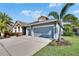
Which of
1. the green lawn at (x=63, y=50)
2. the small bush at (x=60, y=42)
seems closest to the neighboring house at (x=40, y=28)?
the small bush at (x=60, y=42)

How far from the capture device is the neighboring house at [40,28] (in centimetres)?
425

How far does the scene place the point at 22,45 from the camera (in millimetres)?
4246

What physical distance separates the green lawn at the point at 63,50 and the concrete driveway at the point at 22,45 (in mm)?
121

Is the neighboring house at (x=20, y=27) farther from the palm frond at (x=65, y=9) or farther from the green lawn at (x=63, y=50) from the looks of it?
the palm frond at (x=65, y=9)

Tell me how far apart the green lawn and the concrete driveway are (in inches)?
4.8

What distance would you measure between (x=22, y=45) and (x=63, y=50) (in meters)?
0.90

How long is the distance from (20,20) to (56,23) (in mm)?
792

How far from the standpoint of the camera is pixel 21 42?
14.1ft

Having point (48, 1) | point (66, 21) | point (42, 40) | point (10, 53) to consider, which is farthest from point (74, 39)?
point (10, 53)

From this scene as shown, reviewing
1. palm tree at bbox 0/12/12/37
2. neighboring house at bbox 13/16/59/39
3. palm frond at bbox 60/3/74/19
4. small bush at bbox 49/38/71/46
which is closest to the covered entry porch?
neighboring house at bbox 13/16/59/39

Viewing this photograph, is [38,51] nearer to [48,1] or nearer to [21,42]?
[21,42]

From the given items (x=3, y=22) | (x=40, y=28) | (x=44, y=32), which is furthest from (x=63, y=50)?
(x=3, y=22)

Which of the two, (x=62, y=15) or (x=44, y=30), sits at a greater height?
(x=62, y=15)

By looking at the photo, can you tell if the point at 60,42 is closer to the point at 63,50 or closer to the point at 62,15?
the point at 63,50
